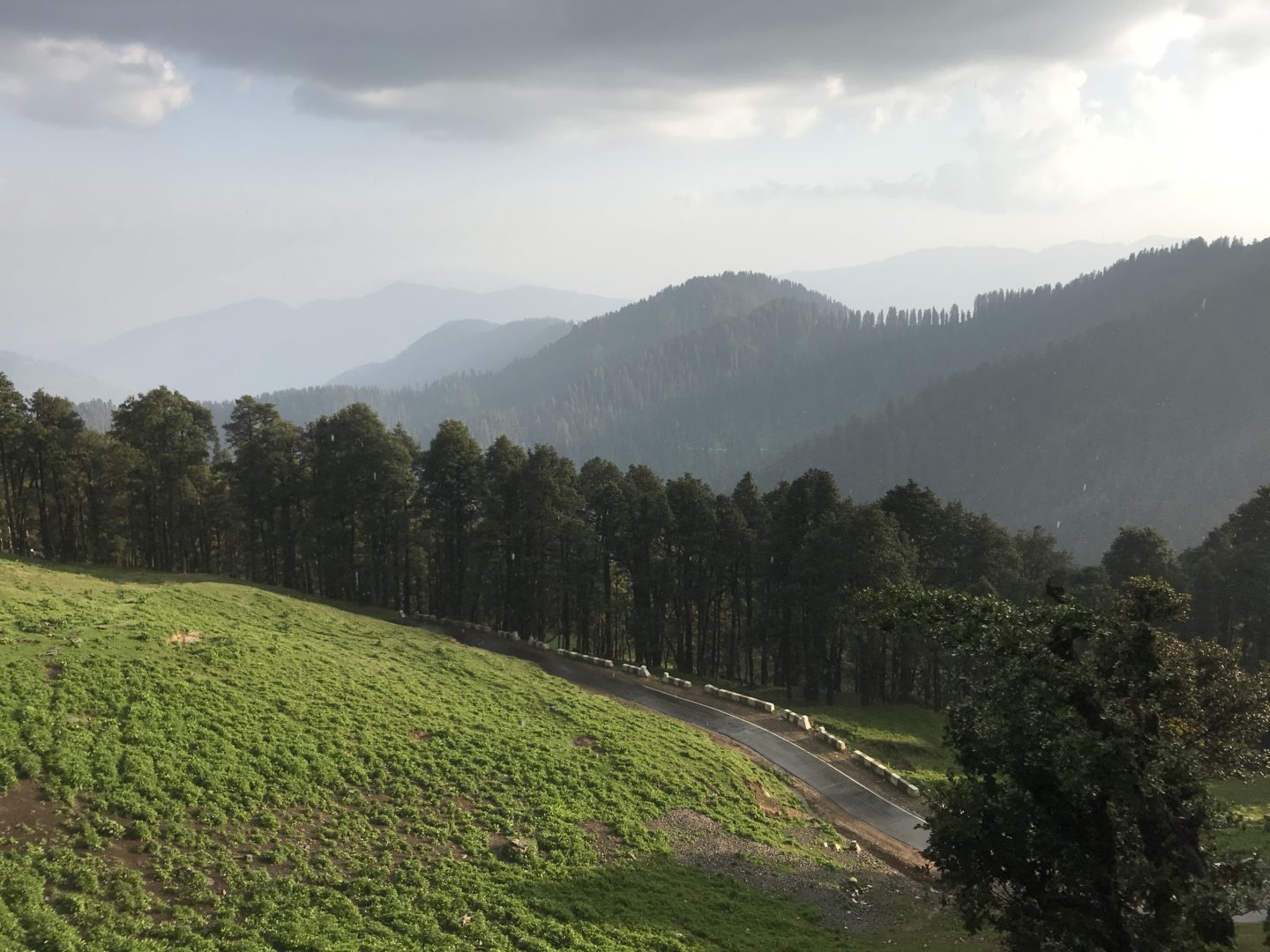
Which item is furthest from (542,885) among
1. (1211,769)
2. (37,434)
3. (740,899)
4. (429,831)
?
(37,434)

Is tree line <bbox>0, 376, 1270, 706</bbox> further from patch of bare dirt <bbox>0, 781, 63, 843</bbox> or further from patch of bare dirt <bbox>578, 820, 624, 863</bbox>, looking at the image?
patch of bare dirt <bbox>0, 781, 63, 843</bbox>

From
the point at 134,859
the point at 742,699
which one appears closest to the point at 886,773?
the point at 742,699

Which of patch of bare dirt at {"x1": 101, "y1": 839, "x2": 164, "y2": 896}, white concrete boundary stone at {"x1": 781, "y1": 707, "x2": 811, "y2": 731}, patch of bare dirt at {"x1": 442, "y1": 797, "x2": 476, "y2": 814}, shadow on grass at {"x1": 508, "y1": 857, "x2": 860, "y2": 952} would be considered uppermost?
patch of bare dirt at {"x1": 101, "y1": 839, "x2": 164, "y2": 896}

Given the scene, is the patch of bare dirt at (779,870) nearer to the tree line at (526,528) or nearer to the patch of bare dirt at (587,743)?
the patch of bare dirt at (587,743)

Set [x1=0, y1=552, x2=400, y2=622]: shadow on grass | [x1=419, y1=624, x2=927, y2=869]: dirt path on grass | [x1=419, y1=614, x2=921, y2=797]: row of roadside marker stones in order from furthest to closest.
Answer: [x1=0, y1=552, x2=400, y2=622]: shadow on grass < [x1=419, y1=614, x2=921, y2=797]: row of roadside marker stones < [x1=419, y1=624, x2=927, y2=869]: dirt path on grass

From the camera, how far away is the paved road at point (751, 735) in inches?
1390

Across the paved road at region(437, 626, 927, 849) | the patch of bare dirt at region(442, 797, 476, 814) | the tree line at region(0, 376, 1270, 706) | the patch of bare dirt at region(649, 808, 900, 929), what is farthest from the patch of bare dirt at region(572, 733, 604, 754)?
the tree line at region(0, 376, 1270, 706)

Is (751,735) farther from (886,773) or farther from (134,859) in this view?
(134,859)

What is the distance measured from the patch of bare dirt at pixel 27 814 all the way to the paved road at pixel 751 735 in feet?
104

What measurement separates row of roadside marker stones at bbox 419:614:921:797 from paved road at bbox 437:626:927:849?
47.2 inches

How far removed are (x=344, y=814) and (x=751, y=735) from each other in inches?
1028

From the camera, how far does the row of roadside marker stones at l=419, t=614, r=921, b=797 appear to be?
129 feet

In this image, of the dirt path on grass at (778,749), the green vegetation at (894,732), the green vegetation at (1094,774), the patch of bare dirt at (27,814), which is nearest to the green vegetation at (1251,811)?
the dirt path on grass at (778,749)

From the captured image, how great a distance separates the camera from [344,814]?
2300 cm
